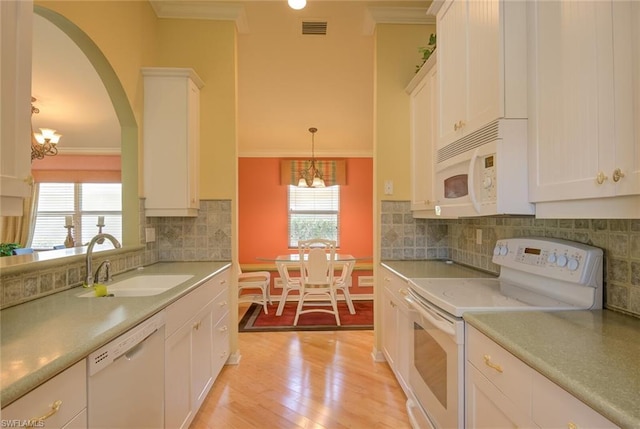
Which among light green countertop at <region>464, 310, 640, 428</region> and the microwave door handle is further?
the microwave door handle

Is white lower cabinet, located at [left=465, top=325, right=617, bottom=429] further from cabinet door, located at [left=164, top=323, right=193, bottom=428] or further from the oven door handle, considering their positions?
cabinet door, located at [left=164, top=323, right=193, bottom=428]

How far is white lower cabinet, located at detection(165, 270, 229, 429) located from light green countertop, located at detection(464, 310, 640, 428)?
4.42 ft

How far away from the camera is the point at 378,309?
2666mm

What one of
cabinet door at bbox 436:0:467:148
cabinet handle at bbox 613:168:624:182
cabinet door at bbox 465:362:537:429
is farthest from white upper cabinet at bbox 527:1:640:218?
cabinet door at bbox 465:362:537:429

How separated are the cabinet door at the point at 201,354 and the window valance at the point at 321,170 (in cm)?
347

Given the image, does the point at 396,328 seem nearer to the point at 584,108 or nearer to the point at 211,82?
the point at 584,108

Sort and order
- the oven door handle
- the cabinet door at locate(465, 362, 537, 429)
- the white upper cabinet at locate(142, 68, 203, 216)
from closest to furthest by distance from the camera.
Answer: the cabinet door at locate(465, 362, 537, 429) → the oven door handle → the white upper cabinet at locate(142, 68, 203, 216)


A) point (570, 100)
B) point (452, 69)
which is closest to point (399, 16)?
point (452, 69)

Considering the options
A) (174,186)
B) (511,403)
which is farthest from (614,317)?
(174,186)

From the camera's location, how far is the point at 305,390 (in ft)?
7.11

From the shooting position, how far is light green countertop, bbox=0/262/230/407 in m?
0.73

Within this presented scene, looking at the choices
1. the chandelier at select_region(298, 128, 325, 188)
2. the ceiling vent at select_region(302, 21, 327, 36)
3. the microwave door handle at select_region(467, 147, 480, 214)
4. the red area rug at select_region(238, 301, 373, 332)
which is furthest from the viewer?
the chandelier at select_region(298, 128, 325, 188)

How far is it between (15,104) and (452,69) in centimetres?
184

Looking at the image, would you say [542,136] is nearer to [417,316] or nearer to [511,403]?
[511,403]
